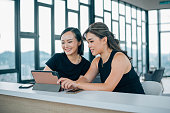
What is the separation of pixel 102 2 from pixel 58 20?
2.60m

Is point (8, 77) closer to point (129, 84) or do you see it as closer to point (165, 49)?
point (129, 84)

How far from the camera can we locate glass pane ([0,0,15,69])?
15.1ft

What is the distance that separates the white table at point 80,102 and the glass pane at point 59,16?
408 cm

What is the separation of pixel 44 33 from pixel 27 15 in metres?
0.66

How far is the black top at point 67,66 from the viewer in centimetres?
239

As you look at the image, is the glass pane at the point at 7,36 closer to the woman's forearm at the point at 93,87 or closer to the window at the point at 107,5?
the woman's forearm at the point at 93,87

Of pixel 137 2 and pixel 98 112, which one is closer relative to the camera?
pixel 98 112

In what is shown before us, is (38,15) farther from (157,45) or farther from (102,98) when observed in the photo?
(157,45)

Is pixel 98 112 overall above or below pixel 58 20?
below

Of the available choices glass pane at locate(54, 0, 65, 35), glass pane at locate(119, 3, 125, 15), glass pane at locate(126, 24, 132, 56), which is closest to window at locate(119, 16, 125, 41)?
glass pane at locate(119, 3, 125, 15)

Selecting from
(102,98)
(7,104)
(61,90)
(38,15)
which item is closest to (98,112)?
(102,98)

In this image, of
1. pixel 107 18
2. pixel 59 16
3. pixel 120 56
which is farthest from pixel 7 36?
pixel 107 18

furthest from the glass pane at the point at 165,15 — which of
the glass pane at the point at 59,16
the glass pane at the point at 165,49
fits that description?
the glass pane at the point at 59,16

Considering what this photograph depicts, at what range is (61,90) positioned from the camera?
5.58 ft
